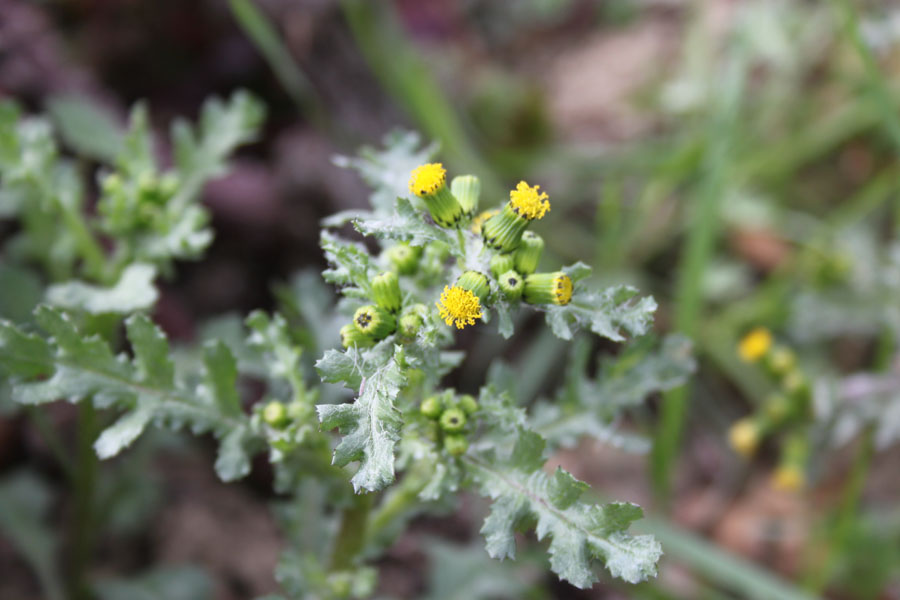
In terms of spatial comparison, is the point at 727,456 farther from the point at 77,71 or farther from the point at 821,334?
the point at 77,71

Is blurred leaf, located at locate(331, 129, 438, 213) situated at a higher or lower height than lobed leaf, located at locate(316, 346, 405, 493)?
higher

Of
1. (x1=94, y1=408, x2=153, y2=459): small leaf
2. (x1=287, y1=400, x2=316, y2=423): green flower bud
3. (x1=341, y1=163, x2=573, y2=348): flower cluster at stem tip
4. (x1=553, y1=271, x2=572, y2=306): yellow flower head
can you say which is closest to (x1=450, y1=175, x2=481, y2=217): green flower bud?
(x1=341, y1=163, x2=573, y2=348): flower cluster at stem tip

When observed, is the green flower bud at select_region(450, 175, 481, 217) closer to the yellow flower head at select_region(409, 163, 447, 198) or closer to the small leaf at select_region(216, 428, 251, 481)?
the yellow flower head at select_region(409, 163, 447, 198)

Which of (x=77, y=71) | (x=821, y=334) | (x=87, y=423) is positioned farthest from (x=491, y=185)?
(x=87, y=423)

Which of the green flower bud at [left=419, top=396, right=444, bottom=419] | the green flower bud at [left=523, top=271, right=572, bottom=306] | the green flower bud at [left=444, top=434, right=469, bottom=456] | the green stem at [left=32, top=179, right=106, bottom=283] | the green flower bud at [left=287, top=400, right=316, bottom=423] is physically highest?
the green stem at [left=32, top=179, right=106, bottom=283]

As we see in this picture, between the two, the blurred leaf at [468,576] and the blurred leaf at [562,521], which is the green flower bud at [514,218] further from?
the blurred leaf at [468,576]

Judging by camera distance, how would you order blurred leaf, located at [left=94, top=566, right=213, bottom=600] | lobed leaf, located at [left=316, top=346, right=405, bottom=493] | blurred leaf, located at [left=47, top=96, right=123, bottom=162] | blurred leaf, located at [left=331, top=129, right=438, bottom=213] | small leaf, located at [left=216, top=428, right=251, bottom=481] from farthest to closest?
1. blurred leaf, located at [left=47, top=96, right=123, bottom=162]
2. blurred leaf, located at [left=94, top=566, right=213, bottom=600]
3. blurred leaf, located at [left=331, top=129, right=438, bottom=213]
4. small leaf, located at [left=216, top=428, right=251, bottom=481]
5. lobed leaf, located at [left=316, top=346, right=405, bottom=493]
